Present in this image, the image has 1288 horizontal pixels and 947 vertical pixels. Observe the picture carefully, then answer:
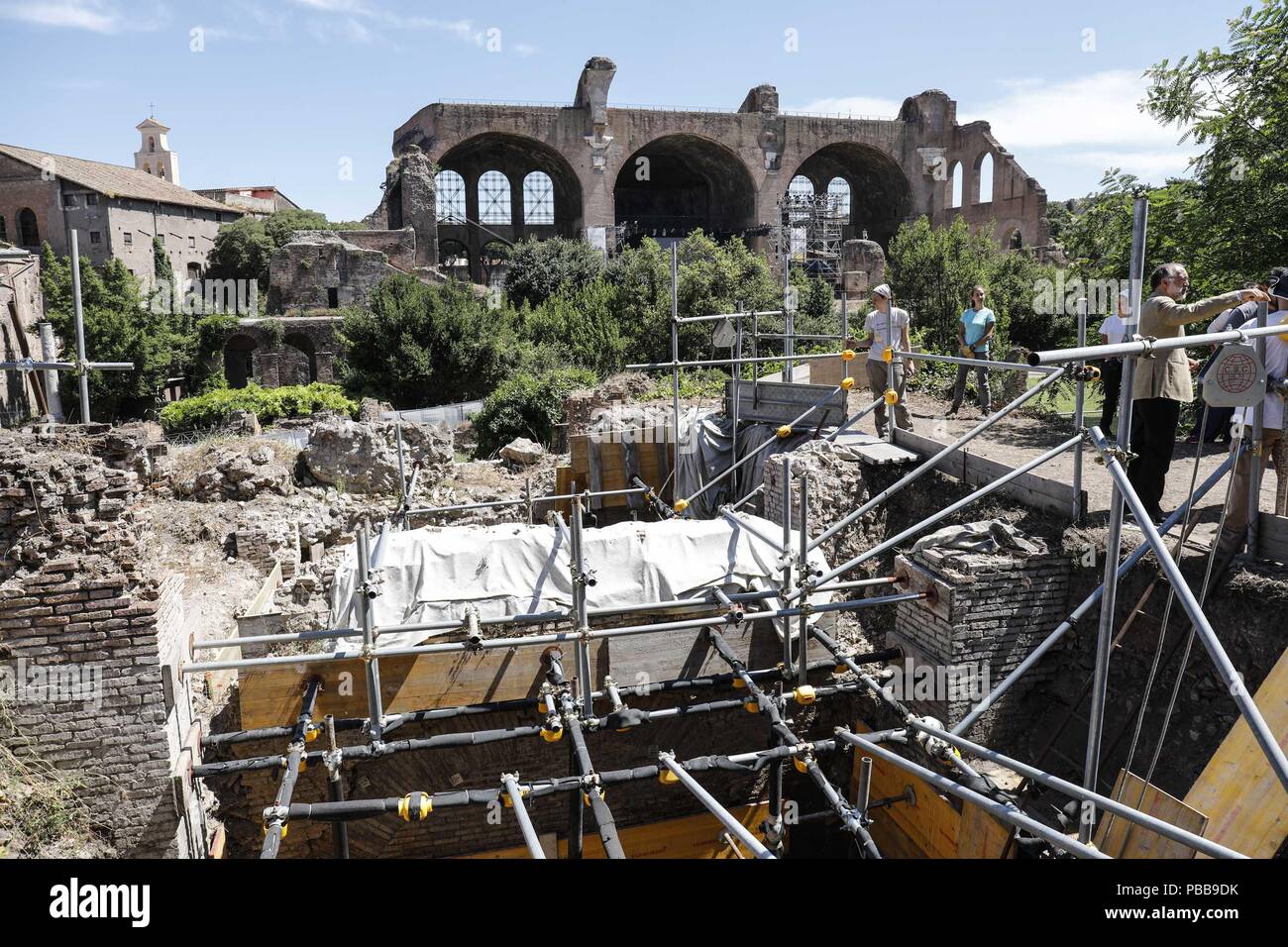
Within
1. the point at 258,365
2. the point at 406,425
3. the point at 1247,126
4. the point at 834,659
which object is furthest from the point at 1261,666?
the point at 258,365

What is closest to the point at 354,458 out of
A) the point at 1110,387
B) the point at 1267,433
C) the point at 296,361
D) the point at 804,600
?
the point at 804,600

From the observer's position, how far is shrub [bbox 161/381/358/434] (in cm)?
2316

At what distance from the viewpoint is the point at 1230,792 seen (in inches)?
149

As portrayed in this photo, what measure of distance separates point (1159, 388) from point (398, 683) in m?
5.20

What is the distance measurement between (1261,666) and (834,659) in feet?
7.71

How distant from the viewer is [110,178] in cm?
3688

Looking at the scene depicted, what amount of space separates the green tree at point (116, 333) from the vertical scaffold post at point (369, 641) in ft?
91.0

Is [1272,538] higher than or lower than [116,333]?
lower

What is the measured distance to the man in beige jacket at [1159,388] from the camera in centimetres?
543

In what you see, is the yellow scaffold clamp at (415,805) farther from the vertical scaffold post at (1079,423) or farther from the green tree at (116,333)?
the green tree at (116,333)

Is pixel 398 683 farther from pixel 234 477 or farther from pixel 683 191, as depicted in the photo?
pixel 683 191

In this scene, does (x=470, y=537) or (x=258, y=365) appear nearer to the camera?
(x=470, y=537)

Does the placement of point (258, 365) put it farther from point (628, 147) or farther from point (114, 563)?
point (114, 563)

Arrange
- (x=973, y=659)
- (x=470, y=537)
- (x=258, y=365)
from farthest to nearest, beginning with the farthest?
(x=258, y=365), (x=470, y=537), (x=973, y=659)
